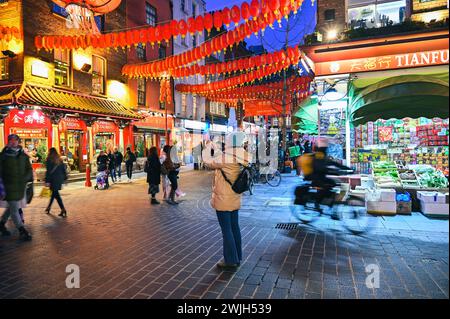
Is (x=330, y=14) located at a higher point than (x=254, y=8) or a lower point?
higher

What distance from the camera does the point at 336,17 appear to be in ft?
35.1

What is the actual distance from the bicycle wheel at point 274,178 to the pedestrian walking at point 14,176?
9747mm

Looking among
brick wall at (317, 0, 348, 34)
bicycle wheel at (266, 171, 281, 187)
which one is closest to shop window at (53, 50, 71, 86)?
bicycle wheel at (266, 171, 281, 187)

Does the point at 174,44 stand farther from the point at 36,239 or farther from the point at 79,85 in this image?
the point at 36,239

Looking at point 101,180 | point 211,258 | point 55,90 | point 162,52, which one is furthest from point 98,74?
point 211,258

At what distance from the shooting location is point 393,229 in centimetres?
627

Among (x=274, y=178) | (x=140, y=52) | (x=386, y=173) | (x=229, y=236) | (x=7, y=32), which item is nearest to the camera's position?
(x=229, y=236)

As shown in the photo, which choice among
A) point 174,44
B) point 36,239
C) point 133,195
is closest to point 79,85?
point 133,195

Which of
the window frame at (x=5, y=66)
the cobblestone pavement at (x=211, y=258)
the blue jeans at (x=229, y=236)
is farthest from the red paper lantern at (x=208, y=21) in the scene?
the window frame at (x=5, y=66)

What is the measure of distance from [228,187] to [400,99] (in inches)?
234

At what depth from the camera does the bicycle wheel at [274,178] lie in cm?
1353

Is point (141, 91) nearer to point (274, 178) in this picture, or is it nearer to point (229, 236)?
point (274, 178)

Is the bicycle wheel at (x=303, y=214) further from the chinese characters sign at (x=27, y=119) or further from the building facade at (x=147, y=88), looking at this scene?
the building facade at (x=147, y=88)
